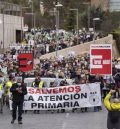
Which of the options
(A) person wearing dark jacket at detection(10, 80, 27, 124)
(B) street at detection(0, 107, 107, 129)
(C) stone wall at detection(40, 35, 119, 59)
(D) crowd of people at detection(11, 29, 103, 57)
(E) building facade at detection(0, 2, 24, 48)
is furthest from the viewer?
(E) building facade at detection(0, 2, 24, 48)

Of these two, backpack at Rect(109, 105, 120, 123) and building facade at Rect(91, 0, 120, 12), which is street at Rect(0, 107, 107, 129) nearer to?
backpack at Rect(109, 105, 120, 123)

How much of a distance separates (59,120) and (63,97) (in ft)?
10.5

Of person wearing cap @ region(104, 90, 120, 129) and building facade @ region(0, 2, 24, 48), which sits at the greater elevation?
person wearing cap @ region(104, 90, 120, 129)

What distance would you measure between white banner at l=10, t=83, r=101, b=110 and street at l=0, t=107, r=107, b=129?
0.32 metres

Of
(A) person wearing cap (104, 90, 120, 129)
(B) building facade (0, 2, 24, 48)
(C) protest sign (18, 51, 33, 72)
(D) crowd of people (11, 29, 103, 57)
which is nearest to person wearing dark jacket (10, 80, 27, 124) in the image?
(A) person wearing cap (104, 90, 120, 129)

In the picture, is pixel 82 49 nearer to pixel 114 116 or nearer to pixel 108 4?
pixel 108 4

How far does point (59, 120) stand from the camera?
2248 cm

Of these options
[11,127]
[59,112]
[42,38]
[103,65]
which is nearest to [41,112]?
[59,112]

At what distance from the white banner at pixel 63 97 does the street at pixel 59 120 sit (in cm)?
32

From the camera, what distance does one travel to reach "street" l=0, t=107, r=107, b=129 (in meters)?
20.5

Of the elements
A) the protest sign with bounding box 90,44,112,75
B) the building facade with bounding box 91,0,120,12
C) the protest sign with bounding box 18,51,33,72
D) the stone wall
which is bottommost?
the stone wall

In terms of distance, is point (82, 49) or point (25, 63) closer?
point (25, 63)

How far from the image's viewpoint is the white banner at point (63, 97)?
2534 cm

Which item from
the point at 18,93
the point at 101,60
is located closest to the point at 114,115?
the point at 18,93
